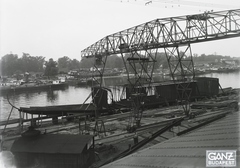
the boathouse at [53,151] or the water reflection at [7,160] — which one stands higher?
the boathouse at [53,151]

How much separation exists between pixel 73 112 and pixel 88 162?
8386 mm

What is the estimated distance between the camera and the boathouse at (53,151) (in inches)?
338

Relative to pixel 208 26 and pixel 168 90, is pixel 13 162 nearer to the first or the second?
pixel 208 26

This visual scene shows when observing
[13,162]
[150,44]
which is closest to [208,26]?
[150,44]

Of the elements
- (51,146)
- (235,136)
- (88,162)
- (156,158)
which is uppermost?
(235,136)

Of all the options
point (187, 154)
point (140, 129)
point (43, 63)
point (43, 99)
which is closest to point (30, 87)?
point (43, 99)

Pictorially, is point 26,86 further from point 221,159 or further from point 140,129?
point 221,159

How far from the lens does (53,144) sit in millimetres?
8758

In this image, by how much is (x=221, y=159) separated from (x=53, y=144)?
21.7 ft

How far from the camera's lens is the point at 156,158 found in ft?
17.6

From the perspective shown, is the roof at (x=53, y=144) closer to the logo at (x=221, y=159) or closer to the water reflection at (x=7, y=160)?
the water reflection at (x=7, y=160)

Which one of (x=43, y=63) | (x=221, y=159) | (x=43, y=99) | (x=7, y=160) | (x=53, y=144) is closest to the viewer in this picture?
(x=221, y=159)

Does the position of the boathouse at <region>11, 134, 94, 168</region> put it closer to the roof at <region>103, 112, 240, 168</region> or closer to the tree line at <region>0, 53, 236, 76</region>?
the roof at <region>103, 112, 240, 168</region>

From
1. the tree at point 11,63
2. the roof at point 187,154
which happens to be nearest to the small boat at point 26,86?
the tree at point 11,63
